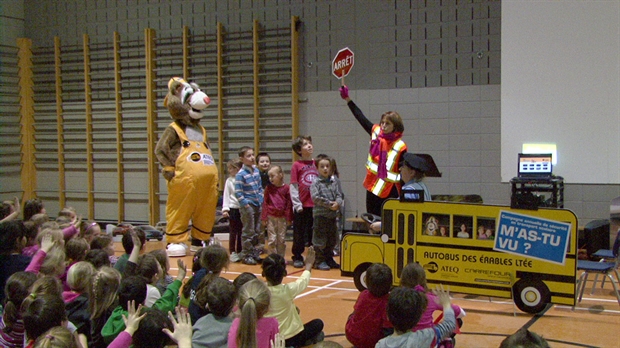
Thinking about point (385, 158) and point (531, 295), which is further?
point (385, 158)

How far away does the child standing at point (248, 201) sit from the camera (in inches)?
283

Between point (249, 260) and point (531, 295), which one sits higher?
point (531, 295)

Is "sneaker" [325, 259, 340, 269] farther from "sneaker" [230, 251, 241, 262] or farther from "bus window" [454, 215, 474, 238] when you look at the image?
"bus window" [454, 215, 474, 238]

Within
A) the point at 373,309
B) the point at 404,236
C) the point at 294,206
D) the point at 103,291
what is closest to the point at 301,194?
the point at 294,206

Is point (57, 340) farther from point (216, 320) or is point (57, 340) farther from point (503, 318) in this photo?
point (503, 318)

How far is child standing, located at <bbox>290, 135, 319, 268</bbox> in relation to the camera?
7.20 metres

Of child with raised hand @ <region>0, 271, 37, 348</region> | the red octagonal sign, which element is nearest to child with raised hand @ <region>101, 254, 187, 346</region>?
child with raised hand @ <region>0, 271, 37, 348</region>

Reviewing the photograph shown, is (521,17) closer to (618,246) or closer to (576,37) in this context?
(576,37)

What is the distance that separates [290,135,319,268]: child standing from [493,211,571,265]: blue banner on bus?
282cm

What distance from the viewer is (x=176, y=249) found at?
7.14m

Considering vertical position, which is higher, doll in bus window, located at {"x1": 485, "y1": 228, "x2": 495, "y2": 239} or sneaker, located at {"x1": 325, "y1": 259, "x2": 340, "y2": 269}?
doll in bus window, located at {"x1": 485, "y1": 228, "x2": 495, "y2": 239}

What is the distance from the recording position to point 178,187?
667cm

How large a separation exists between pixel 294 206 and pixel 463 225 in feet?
8.72

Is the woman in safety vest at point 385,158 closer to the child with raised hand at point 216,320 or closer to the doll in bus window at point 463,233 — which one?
the doll in bus window at point 463,233
